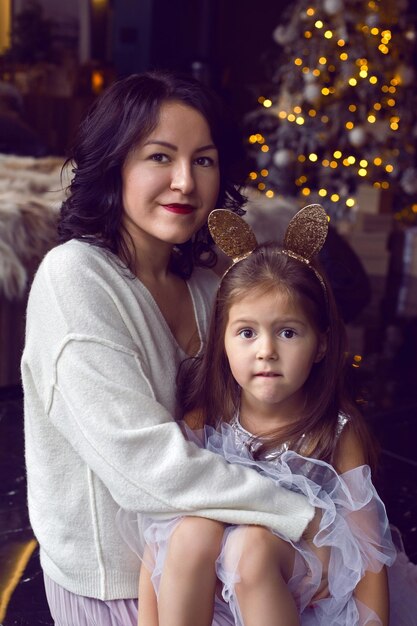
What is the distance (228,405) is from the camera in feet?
5.29

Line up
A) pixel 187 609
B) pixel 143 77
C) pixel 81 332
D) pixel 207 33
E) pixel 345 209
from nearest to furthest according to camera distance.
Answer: pixel 187 609
pixel 81 332
pixel 143 77
pixel 345 209
pixel 207 33

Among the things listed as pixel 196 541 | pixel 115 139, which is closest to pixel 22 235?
pixel 115 139

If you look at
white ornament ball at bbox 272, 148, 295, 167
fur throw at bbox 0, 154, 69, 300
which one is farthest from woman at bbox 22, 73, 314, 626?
white ornament ball at bbox 272, 148, 295, 167

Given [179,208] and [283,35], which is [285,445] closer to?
[179,208]

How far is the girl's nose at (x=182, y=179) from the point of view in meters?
1.55

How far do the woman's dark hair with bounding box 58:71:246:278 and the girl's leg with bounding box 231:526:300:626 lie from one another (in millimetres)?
556

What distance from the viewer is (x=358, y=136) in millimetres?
5457

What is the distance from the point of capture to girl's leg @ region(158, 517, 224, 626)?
1312mm

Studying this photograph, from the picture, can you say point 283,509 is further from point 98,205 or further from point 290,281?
point 98,205

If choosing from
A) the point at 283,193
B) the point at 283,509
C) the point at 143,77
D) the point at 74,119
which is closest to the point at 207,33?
the point at 74,119

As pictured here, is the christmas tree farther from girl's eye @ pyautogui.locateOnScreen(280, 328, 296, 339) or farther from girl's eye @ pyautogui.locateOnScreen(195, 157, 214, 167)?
girl's eye @ pyautogui.locateOnScreen(280, 328, 296, 339)

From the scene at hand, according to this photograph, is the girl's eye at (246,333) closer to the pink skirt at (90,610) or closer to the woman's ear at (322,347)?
the woman's ear at (322,347)

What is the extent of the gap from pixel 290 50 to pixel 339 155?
2.54ft

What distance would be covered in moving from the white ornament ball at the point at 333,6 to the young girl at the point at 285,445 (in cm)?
423
